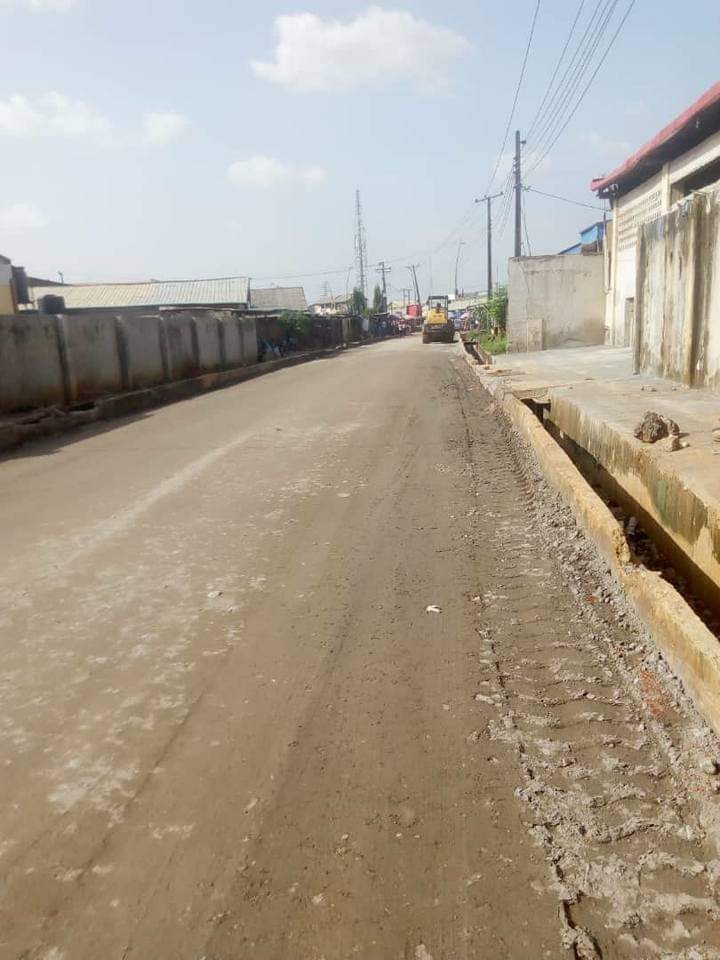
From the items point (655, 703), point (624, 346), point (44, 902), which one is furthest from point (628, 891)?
point (624, 346)

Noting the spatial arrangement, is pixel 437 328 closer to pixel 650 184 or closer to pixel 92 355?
pixel 650 184

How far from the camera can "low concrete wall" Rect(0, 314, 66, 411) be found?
525 inches

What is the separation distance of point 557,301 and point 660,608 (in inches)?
918

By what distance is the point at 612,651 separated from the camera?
158 inches

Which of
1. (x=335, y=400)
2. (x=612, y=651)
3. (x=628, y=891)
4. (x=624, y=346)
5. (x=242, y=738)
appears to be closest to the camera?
(x=628, y=891)

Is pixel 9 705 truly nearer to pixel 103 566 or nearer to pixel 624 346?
pixel 103 566

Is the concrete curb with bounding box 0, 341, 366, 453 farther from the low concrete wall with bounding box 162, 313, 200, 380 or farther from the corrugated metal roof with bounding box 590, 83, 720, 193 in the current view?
the corrugated metal roof with bounding box 590, 83, 720, 193

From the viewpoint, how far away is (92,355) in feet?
53.0

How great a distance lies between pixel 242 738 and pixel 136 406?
1417cm

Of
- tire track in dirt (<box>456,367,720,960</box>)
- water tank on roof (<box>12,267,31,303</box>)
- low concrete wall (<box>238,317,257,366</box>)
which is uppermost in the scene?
water tank on roof (<box>12,267,31,303</box>)

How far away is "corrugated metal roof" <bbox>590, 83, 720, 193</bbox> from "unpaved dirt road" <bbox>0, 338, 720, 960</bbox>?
12097 millimetres

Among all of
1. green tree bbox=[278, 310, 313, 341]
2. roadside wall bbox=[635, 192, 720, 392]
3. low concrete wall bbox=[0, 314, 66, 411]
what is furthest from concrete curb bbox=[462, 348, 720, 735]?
green tree bbox=[278, 310, 313, 341]

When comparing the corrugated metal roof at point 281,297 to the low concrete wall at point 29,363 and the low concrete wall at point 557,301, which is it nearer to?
the low concrete wall at point 557,301

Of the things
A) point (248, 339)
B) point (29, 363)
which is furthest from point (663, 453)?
point (248, 339)
